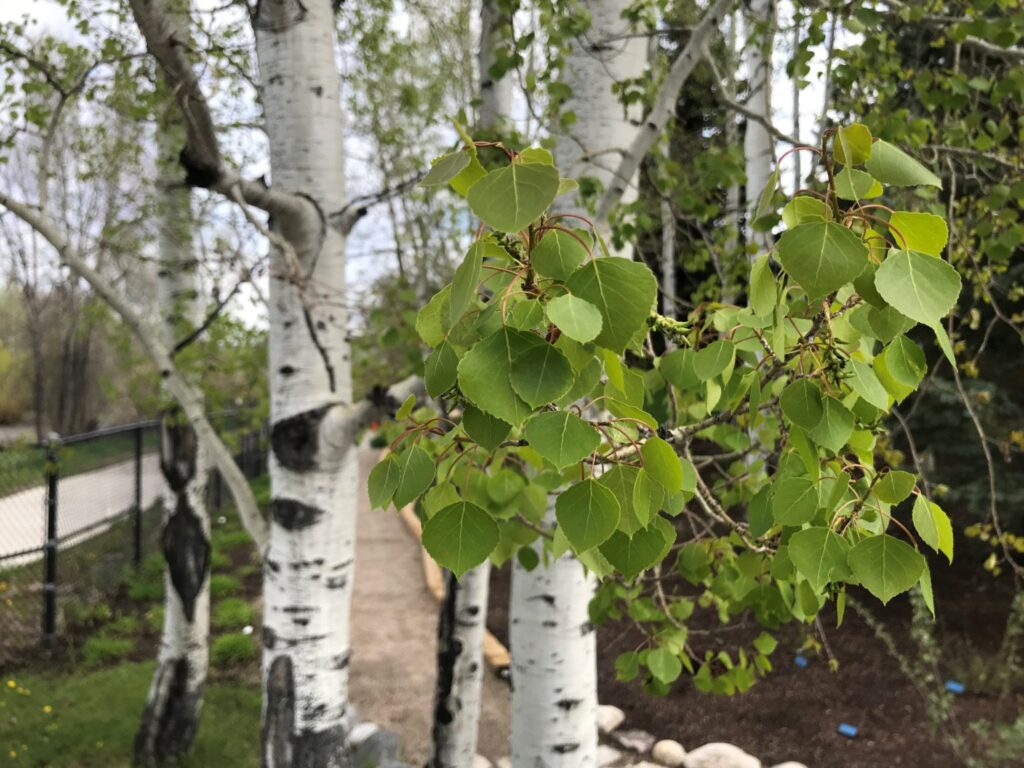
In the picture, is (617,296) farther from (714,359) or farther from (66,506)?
(66,506)

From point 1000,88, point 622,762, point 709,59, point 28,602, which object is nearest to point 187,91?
point 709,59

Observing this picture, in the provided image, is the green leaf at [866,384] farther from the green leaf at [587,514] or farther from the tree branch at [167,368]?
the tree branch at [167,368]

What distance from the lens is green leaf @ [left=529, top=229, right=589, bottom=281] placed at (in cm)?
78

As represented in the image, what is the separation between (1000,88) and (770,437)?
162cm

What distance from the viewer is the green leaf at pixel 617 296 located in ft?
2.48

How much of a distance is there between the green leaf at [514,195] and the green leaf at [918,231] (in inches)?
15.3

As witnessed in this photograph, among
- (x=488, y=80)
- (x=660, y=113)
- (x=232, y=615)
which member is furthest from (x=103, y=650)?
(x=660, y=113)

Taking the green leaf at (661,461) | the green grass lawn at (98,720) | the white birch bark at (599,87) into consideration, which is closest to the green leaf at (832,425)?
the green leaf at (661,461)

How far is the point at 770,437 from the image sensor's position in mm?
1857

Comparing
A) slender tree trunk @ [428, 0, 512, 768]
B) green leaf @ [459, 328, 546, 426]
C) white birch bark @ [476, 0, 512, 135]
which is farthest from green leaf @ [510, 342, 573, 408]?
white birch bark @ [476, 0, 512, 135]

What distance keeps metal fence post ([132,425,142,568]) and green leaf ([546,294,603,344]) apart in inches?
275

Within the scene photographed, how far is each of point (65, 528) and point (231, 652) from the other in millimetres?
1764

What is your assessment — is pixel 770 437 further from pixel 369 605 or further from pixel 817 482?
pixel 369 605

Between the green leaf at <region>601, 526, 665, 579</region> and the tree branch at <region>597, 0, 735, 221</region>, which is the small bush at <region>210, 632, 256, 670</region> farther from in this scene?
the green leaf at <region>601, 526, 665, 579</region>
